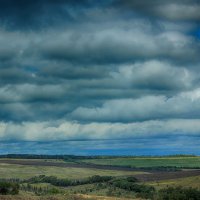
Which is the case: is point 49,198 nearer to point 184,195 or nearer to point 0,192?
point 0,192

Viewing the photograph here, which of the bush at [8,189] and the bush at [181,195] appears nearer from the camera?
the bush at [8,189]

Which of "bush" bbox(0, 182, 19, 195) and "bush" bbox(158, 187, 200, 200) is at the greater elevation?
"bush" bbox(0, 182, 19, 195)

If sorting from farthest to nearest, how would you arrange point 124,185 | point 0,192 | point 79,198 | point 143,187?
point 124,185
point 143,187
point 0,192
point 79,198

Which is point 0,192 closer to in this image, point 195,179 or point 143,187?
point 143,187

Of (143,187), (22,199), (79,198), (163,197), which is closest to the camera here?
(22,199)

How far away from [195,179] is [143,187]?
28.3m

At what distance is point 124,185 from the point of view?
17912cm

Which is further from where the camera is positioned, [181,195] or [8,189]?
[181,195]

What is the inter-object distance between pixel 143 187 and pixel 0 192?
2570 inches

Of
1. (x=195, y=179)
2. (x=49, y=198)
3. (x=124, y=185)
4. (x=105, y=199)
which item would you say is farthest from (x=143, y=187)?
(x=49, y=198)

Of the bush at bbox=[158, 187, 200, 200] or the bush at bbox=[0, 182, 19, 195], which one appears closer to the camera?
the bush at bbox=[0, 182, 19, 195]

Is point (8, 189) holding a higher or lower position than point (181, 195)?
higher

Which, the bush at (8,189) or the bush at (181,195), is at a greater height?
the bush at (8,189)

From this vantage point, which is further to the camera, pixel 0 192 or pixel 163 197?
pixel 163 197
